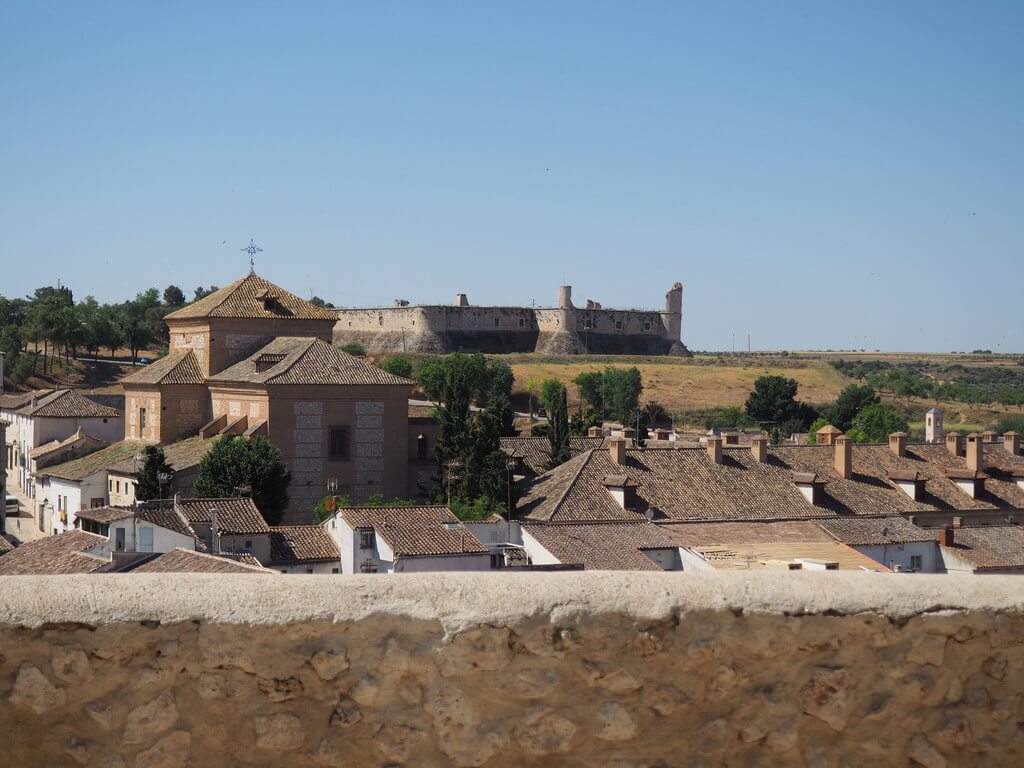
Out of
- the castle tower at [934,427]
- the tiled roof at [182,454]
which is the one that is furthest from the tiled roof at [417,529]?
the castle tower at [934,427]

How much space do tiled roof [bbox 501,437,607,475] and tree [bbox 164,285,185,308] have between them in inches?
2048

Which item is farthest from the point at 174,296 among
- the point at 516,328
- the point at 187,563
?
the point at 187,563

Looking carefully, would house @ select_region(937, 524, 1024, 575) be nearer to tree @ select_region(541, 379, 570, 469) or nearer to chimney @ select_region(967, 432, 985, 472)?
chimney @ select_region(967, 432, 985, 472)

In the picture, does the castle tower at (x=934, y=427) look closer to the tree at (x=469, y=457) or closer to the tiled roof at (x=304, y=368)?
the tree at (x=469, y=457)

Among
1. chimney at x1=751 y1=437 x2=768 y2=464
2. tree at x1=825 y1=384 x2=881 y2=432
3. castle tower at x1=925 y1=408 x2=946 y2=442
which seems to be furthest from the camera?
tree at x1=825 y1=384 x2=881 y2=432

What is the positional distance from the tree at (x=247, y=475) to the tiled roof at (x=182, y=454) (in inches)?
27.9

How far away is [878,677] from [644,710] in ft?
2.14

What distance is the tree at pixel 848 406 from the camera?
61844 mm

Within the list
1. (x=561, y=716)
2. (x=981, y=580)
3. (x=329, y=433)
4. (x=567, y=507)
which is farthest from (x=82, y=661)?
(x=329, y=433)

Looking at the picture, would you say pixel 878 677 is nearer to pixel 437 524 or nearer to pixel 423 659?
pixel 423 659

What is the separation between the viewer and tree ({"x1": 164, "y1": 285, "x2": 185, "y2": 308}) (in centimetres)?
8412

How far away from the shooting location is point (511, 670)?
367 centimetres

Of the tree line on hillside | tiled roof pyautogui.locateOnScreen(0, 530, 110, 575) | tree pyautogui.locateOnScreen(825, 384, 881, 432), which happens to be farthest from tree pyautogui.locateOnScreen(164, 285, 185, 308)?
tiled roof pyautogui.locateOnScreen(0, 530, 110, 575)

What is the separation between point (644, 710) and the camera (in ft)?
12.2
